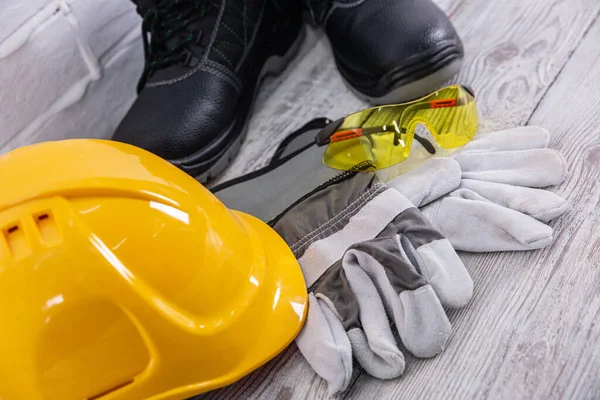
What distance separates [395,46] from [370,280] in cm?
37

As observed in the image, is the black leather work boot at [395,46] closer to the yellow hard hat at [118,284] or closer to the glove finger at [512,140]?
the glove finger at [512,140]

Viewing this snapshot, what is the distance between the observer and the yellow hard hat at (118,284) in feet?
1.66

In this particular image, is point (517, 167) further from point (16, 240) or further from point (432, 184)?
point (16, 240)

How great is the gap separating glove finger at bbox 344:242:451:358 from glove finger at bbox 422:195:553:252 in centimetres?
9

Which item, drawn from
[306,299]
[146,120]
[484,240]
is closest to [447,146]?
[484,240]

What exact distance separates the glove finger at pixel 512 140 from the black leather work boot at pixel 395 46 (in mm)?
127

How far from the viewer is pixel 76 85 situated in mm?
987

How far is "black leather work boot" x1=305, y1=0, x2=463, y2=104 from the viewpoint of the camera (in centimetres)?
83

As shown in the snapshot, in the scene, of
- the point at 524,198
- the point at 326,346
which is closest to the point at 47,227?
the point at 326,346

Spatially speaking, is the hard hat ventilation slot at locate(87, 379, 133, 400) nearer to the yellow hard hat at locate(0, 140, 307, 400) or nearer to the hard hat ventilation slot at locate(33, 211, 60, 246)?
the yellow hard hat at locate(0, 140, 307, 400)

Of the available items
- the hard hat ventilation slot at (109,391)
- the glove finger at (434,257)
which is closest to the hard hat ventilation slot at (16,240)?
the hard hat ventilation slot at (109,391)

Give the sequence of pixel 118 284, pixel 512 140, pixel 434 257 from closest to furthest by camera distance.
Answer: pixel 118 284 → pixel 434 257 → pixel 512 140

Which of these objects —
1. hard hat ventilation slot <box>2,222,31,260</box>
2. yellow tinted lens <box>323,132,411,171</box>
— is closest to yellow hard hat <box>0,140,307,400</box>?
A: hard hat ventilation slot <box>2,222,31,260</box>

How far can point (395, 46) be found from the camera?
0.84 metres
